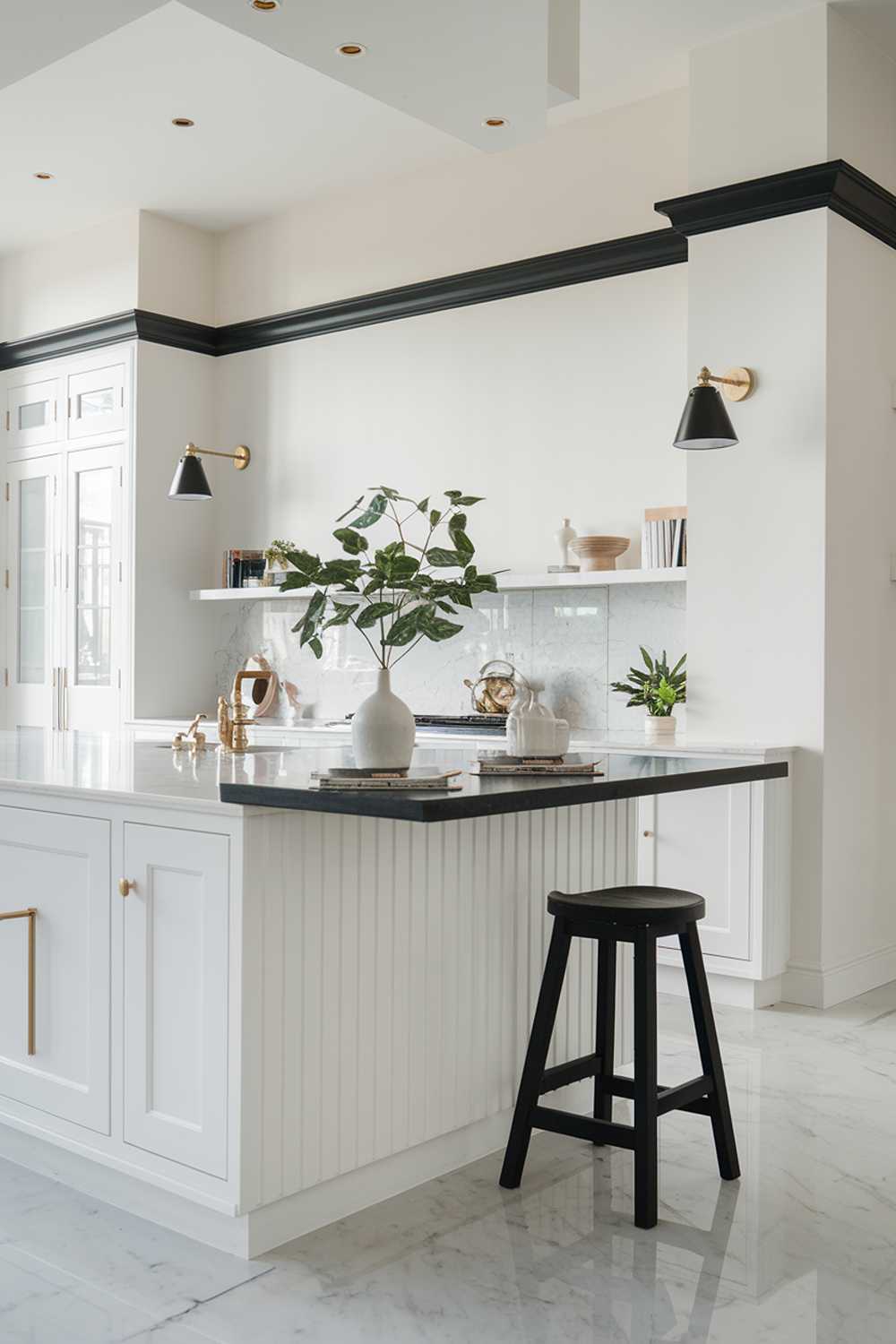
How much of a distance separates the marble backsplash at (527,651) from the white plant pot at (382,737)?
273 centimetres

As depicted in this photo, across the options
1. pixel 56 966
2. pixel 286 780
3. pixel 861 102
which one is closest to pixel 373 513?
pixel 286 780

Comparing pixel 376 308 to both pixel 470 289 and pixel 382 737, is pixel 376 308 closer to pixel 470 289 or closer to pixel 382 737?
pixel 470 289

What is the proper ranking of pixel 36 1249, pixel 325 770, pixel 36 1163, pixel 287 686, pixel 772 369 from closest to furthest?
pixel 36 1249 → pixel 325 770 → pixel 36 1163 → pixel 772 369 → pixel 287 686

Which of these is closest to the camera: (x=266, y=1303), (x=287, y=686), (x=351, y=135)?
(x=266, y=1303)

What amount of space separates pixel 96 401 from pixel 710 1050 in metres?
5.17

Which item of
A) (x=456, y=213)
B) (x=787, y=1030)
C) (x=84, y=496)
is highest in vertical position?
(x=456, y=213)

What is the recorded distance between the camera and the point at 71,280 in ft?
22.8

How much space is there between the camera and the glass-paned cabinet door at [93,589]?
671 cm

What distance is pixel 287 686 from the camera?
259 inches

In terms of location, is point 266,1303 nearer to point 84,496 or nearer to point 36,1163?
point 36,1163

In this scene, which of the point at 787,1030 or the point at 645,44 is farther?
the point at 645,44

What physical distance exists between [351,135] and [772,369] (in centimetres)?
229

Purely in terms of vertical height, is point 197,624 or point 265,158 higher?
point 265,158

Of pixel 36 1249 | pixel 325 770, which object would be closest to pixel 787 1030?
pixel 325 770
